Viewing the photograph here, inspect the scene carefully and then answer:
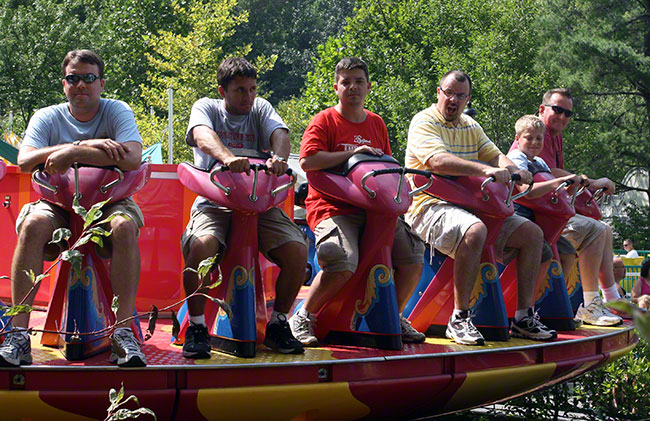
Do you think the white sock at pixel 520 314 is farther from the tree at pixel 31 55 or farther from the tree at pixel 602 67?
the tree at pixel 31 55

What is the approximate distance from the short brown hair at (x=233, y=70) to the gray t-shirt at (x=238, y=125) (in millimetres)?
145

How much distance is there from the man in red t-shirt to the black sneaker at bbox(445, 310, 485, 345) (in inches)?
8.4

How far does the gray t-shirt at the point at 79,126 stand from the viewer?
4055 millimetres

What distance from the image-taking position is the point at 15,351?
11.6 ft

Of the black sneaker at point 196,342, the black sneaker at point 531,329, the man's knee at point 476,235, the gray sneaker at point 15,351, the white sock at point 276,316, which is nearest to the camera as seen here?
the gray sneaker at point 15,351

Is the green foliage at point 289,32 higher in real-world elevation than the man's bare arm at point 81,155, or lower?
higher

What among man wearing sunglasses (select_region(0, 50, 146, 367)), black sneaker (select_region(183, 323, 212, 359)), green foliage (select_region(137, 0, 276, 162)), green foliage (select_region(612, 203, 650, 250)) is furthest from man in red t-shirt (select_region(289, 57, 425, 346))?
green foliage (select_region(612, 203, 650, 250))

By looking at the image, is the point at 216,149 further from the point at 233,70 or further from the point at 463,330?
the point at 463,330

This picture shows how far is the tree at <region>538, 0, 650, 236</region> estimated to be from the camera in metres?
22.3

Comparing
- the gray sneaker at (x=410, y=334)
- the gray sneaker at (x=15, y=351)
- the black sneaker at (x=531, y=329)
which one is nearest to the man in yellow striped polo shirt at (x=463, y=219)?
the black sneaker at (x=531, y=329)

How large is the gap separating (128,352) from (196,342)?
42 cm

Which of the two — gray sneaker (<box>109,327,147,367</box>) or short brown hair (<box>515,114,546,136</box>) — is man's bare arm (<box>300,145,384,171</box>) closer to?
gray sneaker (<box>109,327,147,367</box>)

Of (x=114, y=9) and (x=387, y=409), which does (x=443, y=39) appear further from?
(x=387, y=409)

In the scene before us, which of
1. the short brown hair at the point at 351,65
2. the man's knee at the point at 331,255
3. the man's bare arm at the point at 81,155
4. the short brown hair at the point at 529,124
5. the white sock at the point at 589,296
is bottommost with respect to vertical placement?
the white sock at the point at 589,296
